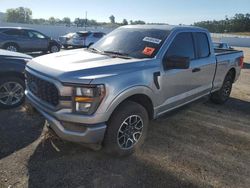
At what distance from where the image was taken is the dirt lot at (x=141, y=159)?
3352mm

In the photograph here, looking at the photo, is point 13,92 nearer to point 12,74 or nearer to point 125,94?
point 12,74

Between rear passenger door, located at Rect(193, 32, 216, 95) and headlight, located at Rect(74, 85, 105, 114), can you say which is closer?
headlight, located at Rect(74, 85, 105, 114)

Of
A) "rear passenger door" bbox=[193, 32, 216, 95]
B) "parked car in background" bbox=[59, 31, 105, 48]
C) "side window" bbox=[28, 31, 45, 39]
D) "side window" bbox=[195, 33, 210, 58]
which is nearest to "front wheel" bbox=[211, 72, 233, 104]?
"rear passenger door" bbox=[193, 32, 216, 95]

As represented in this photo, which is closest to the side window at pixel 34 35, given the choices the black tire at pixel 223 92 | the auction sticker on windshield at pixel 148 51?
the black tire at pixel 223 92

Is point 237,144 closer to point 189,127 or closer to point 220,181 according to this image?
point 189,127

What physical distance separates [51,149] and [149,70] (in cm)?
188

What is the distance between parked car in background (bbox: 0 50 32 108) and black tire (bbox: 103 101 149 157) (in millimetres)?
2884

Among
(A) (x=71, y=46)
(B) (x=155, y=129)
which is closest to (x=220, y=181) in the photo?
(B) (x=155, y=129)

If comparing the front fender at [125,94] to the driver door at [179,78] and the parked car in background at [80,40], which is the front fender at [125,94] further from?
the parked car in background at [80,40]

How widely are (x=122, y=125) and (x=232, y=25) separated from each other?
79.8 m

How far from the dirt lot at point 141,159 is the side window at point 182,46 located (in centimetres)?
142

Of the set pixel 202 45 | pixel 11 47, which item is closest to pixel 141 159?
pixel 202 45

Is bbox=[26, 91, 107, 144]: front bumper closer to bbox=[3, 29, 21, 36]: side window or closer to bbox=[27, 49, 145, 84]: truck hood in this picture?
bbox=[27, 49, 145, 84]: truck hood

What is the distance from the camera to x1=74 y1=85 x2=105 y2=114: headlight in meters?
3.15
